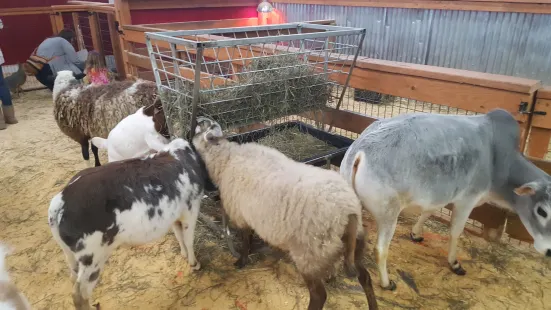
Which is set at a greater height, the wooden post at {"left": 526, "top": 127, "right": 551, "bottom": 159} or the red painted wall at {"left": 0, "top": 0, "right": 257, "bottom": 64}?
the red painted wall at {"left": 0, "top": 0, "right": 257, "bottom": 64}

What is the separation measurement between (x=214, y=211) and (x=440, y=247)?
2108 millimetres

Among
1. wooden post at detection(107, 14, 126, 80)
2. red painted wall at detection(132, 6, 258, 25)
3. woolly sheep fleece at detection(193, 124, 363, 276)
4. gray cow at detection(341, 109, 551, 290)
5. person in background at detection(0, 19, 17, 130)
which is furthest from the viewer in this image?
wooden post at detection(107, 14, 126, 80)

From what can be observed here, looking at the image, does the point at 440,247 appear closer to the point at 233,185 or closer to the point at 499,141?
the point at 499,141

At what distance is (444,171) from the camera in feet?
8.48

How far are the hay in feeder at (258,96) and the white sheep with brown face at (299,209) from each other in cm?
51

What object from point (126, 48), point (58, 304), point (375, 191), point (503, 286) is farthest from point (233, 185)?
point (126, 48)

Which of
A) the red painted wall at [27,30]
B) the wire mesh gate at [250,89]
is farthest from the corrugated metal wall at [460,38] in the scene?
the wire mesh gate at [250,89]

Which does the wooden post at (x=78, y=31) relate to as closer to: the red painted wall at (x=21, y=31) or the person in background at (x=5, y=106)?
the red painted wall at (x=21, y=31)

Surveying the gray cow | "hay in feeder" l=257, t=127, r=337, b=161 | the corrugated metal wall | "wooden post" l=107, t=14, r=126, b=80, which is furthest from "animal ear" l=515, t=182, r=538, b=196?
"wooden post" l=107, t=14, r=126, b=80

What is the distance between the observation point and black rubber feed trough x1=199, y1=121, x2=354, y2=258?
320 centimetres

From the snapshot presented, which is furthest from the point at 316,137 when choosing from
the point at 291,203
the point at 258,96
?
the point at 291,203

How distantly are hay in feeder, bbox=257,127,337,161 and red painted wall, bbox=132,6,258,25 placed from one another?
4.37 m

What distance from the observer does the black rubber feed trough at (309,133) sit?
320 centimetres

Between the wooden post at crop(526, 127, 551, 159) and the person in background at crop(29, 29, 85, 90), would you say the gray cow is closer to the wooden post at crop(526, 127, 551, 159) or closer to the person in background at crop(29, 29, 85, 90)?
the wooden post at crop(526, 127, 551, 159)
